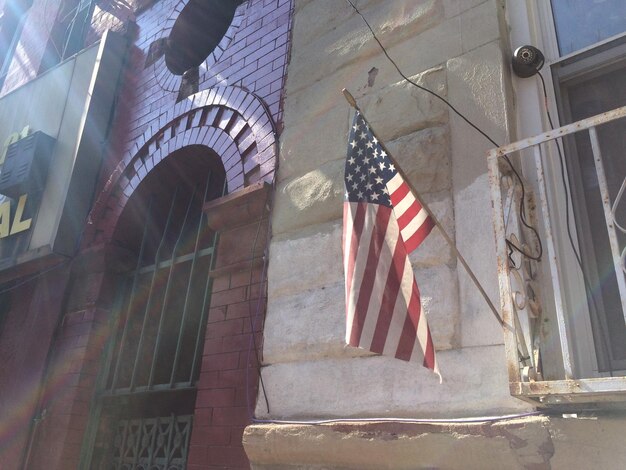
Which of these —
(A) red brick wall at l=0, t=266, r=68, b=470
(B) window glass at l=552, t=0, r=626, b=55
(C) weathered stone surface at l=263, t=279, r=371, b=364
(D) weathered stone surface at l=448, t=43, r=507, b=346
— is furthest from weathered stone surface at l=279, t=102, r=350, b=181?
(A) red brick wall at l=0, t=266, r=68, b=470

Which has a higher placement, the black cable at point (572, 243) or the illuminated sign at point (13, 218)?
the illuminated sign at point (13, 218)

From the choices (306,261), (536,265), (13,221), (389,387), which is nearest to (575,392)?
(536,265)

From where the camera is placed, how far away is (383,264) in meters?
2.49

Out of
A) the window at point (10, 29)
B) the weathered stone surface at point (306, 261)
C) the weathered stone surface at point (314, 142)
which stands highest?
the window at point (10, 29)

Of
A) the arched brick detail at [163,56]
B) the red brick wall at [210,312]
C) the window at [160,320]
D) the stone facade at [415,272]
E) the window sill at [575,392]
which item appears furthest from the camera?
the arched brick detail at [163,56]

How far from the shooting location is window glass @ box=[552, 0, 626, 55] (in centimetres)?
316

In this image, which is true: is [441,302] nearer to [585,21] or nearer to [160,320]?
[585,21]

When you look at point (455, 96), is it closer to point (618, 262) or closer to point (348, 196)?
point (348, 196)

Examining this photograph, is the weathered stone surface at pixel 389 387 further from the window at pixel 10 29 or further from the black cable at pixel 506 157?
the window at pixel 10 29

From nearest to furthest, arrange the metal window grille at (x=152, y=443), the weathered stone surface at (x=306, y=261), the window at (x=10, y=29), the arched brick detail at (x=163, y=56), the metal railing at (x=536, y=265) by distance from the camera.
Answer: the metal railing at (x=536, y=265), the weathered stone surface at (x=306, y=261), the metal window grille at (x=152, y=443), the arched brick detail at (x=163, y=56), the window at (x=10, y=29)

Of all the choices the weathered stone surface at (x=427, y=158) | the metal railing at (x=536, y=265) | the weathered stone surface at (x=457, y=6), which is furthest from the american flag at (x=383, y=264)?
the weathered stone surface at (x=457, y=6)

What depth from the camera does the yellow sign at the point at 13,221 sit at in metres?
5.85

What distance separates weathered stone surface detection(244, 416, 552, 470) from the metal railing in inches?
8.7

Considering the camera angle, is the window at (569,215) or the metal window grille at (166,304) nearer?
the window at (569,215)
